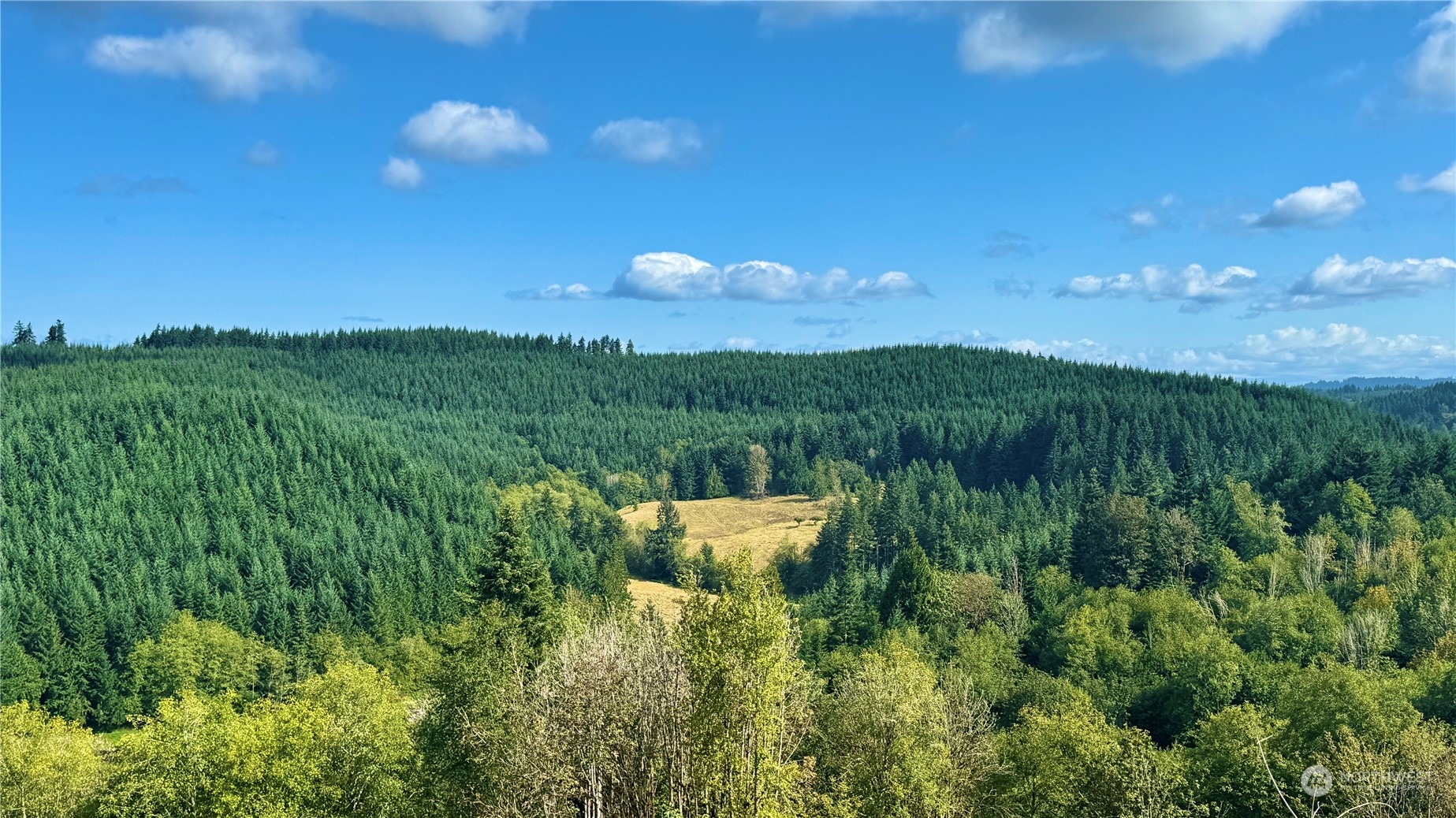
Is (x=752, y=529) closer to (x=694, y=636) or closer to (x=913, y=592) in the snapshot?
(x=913, y=592)

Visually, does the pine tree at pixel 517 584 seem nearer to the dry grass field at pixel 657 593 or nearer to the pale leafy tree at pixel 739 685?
the pale leafy tree at pixel 739 685

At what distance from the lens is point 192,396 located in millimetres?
183500

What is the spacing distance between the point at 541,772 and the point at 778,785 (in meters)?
7.76

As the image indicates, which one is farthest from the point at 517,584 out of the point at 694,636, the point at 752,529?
the point at 752,529

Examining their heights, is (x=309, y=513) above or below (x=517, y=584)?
below

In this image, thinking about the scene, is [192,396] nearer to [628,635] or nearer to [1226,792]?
[628,635]

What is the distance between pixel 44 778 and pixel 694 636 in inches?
1351

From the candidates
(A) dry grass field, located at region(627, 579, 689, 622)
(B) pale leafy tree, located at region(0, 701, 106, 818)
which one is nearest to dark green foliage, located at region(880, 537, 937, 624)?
(A) dry grass field, located at region(627, 579, 689, 622)

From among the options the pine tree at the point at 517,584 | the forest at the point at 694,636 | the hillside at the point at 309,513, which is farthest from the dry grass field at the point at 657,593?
the pine tree at the point at 517,584

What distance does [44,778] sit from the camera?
44.0 m

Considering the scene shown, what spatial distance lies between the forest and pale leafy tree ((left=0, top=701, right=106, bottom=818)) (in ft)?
0.52

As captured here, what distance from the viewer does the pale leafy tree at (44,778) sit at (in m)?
42.7

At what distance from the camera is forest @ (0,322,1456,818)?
3375 centimetres

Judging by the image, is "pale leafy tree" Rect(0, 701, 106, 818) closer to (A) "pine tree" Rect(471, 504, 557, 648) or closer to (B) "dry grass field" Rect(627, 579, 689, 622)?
(A) "pine tree" Rect(471, 504, 557, 648)
